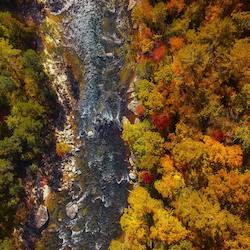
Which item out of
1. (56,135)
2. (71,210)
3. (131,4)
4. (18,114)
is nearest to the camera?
(18,114)

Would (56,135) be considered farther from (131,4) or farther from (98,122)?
(131,4)

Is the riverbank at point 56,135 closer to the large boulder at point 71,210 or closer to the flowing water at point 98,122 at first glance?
the flowing water at point 98,122

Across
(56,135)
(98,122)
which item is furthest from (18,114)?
(98,122)

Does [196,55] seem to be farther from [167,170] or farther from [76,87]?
[76,87]

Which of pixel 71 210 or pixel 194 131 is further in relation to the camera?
pixel 71 210

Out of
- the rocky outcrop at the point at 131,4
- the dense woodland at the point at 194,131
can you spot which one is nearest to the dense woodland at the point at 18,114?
the dense woodland at the point at 194,131

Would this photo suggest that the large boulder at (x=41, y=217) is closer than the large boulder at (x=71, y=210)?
Yes

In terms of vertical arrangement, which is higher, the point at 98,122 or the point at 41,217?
the point at 98,122

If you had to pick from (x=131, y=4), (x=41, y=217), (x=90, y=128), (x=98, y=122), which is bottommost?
(x=41, y=217)
